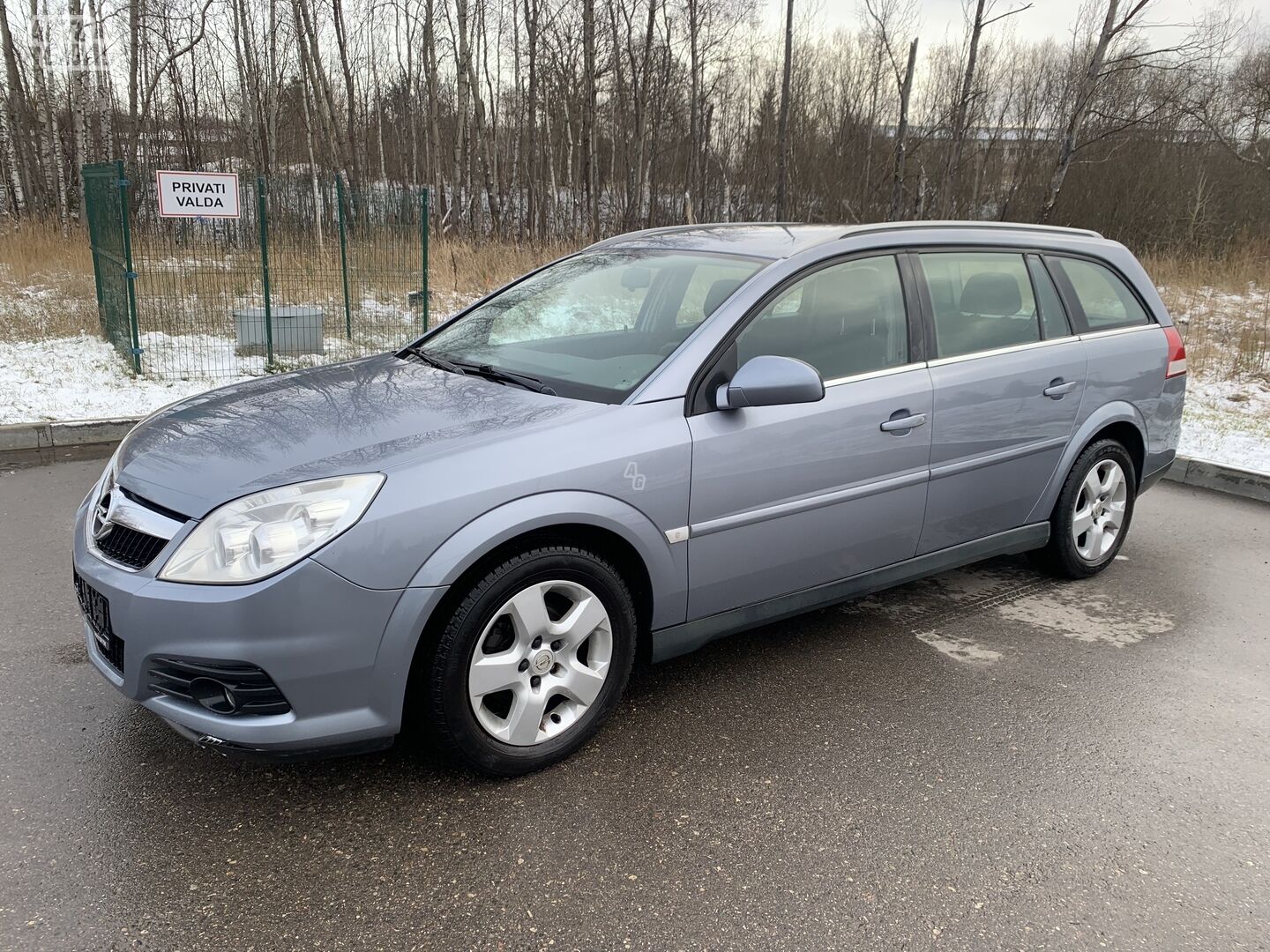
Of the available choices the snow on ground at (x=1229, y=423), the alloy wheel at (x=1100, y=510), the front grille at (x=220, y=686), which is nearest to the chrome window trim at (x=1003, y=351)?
the alloy wheel at (x=1100, y=510)

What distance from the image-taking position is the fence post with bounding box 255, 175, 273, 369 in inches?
355

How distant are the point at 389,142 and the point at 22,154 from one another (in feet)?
75.7

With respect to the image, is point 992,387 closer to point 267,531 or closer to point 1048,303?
point 1048,303

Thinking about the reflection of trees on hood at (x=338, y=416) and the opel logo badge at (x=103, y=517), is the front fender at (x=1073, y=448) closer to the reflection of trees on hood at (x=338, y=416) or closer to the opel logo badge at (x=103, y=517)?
the reflection of trees on hood at (x=338, y=416)

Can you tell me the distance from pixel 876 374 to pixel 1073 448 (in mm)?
1419

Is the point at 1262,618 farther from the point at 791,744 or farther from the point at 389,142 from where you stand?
the point at 389,142

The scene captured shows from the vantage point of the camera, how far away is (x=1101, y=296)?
4586 millimetres

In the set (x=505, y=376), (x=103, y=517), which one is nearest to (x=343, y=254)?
(x=505, y=376)

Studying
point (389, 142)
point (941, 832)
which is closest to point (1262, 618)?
point (941, 832)

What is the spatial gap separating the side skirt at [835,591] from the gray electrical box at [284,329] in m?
7.58

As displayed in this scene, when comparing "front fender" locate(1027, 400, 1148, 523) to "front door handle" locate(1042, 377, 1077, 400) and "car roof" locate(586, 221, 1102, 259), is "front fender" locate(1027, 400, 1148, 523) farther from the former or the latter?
"car roof" locate(586, 221, 1102, 259)

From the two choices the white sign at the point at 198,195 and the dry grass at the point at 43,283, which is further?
the dry grass at the point at 43,283

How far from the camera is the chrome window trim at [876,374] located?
3.44 meters

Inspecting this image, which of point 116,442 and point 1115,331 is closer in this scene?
point 1115,331
